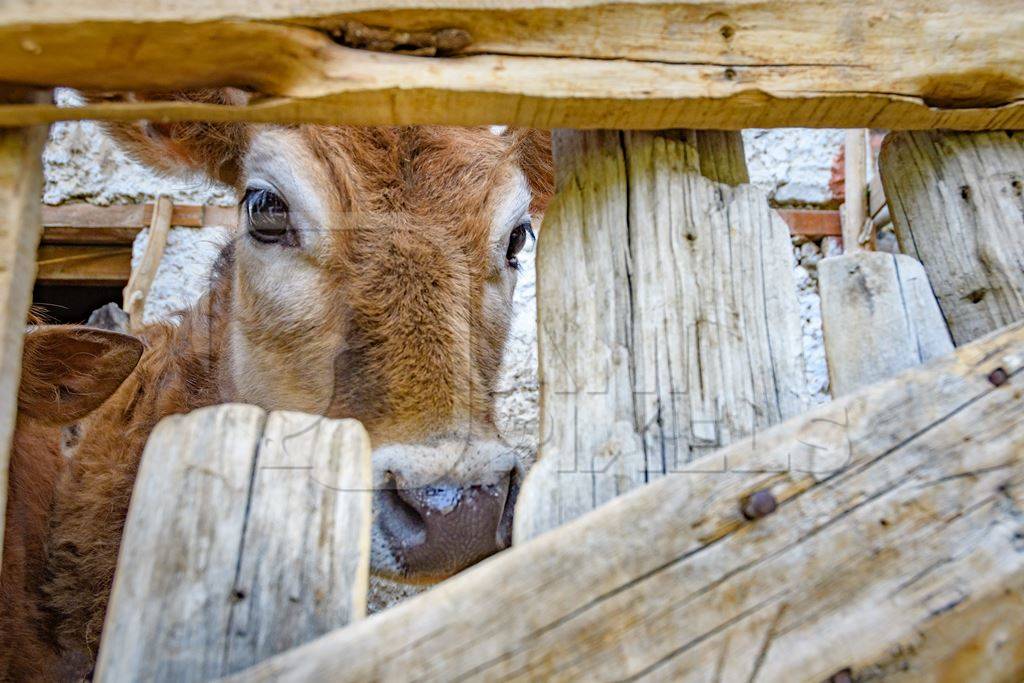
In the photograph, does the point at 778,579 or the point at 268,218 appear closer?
the point at 778,579

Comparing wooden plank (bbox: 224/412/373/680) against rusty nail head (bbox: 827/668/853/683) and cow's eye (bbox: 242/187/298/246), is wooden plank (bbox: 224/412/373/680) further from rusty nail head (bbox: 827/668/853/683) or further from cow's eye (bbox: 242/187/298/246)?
cow's eye (bbox: 242/187/298/246)

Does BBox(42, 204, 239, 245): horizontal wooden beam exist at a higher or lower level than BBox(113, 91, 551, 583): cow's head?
higher

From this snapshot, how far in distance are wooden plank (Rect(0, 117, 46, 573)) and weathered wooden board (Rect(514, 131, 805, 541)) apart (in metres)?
0.72

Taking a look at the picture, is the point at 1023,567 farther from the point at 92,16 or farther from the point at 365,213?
the point at 365,213

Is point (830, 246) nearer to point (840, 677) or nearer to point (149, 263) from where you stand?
point (149, 263)

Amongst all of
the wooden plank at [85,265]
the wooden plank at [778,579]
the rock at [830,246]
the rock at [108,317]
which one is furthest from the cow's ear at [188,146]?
the rock at [830,246]

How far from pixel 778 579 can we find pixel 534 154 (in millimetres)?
2209

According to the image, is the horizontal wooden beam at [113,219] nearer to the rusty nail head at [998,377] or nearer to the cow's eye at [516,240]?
the cow's eye at [516,240]

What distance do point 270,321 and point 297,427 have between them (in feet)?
4.90

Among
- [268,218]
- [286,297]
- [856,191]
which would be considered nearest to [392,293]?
[286,297]

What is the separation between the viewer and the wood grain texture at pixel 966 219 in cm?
158

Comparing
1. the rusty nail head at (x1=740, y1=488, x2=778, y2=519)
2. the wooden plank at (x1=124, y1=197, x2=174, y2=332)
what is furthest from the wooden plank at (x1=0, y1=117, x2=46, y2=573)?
the wooden plank at (x1=124, y1=197, x2=174, y2=332)

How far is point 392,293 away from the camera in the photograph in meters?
2.38

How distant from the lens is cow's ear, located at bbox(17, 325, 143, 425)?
2570mm
